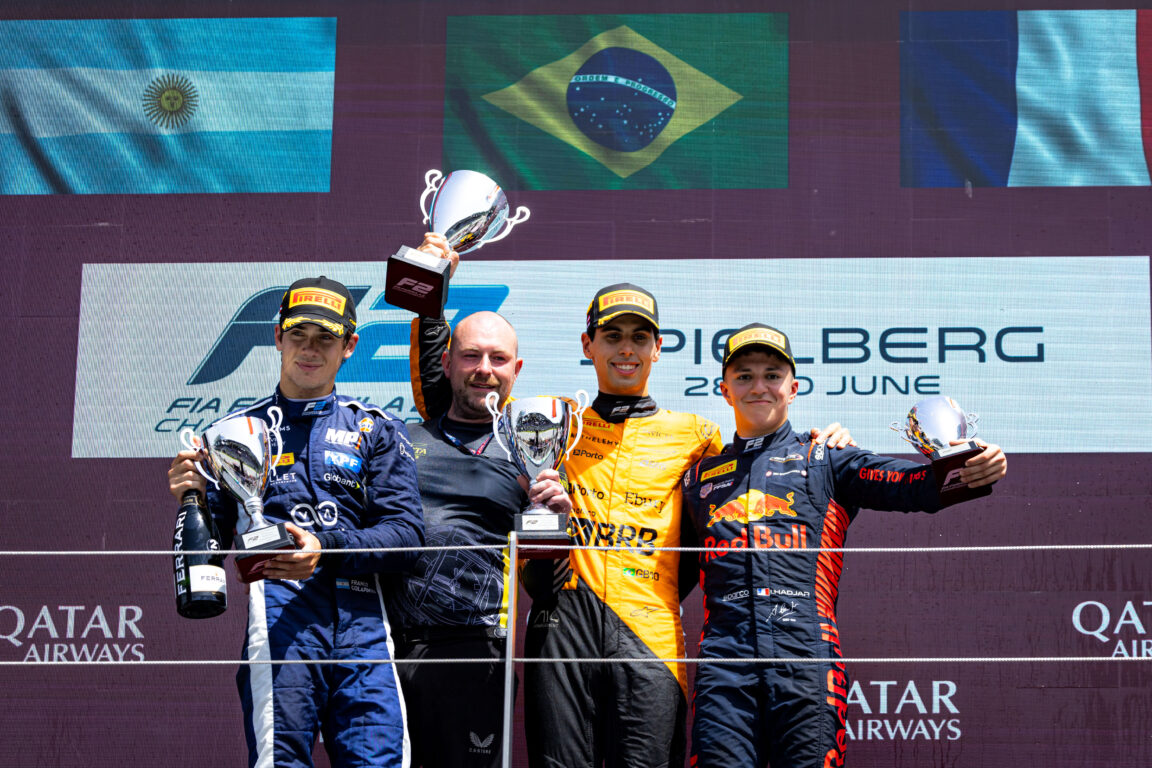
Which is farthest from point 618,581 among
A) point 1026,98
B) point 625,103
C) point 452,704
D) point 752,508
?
point 1026,98

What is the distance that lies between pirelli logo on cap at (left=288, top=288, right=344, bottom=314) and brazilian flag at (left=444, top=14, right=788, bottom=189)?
3.46ft

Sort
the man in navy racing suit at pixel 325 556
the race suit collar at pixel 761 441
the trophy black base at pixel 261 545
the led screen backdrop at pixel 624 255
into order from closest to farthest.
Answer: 1. the trophy black base at pixel 261 545
2. the man in navy racing suit at pixel 325 556
3. the race suit collar at pixel 761 441
4. the led screen backdrop at pixel 624 255

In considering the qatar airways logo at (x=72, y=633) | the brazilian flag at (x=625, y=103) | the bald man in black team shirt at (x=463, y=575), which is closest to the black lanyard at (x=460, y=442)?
the bald man in black team shirt at (x=463, y=575)

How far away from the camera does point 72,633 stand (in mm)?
3516

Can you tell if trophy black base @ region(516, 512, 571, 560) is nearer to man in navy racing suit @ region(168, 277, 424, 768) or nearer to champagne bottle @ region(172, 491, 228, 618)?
man in navy racing suit @ region(168, 277, 424, 768)

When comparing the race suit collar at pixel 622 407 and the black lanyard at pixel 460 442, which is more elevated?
the race suit collar at pixel 622 407

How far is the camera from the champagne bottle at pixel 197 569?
2.39 m

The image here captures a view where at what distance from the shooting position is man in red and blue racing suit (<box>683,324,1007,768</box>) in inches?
97.8

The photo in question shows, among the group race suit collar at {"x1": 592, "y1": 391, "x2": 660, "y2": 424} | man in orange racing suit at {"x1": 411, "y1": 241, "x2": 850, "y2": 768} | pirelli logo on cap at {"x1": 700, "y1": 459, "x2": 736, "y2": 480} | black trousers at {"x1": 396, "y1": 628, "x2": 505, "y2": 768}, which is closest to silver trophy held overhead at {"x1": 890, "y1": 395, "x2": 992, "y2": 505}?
man in orange racing suit at {"x1": 411, "y1": 241, "x2": 850, "y2": 768}

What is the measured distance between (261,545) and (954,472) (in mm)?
1251

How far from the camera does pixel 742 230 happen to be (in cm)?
362

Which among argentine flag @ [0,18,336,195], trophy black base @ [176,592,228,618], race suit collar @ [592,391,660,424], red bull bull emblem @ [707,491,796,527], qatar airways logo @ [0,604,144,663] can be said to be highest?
Result: argentine flag @ [0,18,336,195]

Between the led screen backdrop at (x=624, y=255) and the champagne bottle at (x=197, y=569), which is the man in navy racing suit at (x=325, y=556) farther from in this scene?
the led screen backdrop at (x=624, y=255)

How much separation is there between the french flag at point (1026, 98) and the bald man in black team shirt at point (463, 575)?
1447 millimetres
